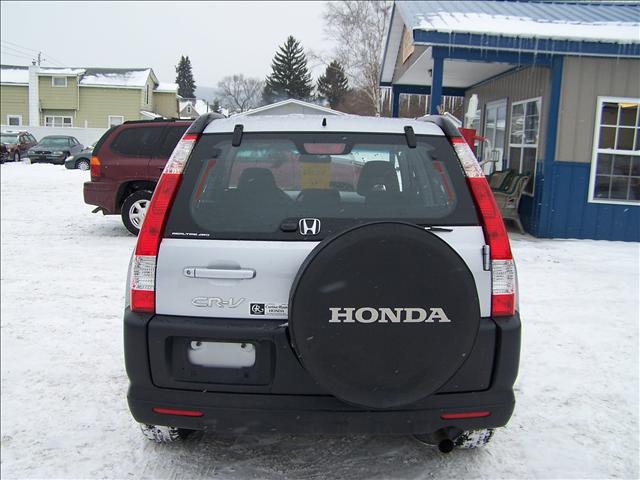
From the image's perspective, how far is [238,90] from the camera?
8838 cm

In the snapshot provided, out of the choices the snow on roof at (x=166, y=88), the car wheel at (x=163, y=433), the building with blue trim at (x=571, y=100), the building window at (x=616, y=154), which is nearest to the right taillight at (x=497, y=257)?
the car wheel at (x=163, y=433)

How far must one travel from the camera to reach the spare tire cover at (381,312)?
2332 millimetres

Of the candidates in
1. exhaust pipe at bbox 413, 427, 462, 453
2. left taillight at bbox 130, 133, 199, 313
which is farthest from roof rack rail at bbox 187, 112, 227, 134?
exhaust pipe at bbox 413, 427, 462, 453

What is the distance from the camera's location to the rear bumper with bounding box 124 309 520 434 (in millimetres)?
2521

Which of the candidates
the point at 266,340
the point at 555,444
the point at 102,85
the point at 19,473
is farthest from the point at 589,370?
the point at 102,85

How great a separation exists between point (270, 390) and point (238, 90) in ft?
294

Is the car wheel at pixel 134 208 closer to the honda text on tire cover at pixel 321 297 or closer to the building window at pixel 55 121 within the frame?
the honda text on tire cover at pixel 321 297

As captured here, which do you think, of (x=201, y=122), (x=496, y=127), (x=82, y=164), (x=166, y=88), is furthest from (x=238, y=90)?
(x=201, y=122)

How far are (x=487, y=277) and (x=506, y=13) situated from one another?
9871 millimetres

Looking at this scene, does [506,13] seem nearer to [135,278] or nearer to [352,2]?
[135,278]

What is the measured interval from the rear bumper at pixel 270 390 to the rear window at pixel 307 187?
0.42 m

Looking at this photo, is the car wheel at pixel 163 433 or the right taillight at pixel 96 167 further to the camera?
the right taillight at pixel 96 167

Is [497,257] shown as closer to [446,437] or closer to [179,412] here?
[446,437]

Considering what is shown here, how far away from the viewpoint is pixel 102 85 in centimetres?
4409
